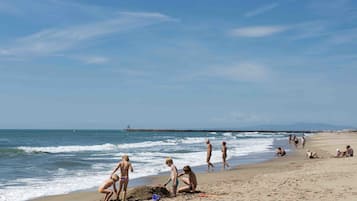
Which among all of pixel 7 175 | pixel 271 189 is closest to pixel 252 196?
pixel 271 189

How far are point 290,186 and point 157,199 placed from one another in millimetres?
3647

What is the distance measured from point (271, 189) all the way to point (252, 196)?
117 centimetres

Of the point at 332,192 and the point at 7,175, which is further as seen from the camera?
the point at 7,175

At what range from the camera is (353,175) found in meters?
13.9

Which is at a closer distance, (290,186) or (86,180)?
(290,186)

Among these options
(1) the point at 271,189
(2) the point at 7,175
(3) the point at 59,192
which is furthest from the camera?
(2) the point at 7,175

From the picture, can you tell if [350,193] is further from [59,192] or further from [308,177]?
[59,192]

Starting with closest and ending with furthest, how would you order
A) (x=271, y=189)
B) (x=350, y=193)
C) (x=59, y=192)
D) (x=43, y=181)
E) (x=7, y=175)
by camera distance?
(x=350, y=193), (x=271, y=189), (x=59, y=192), (x=43, y=181), (x=7, y=175)

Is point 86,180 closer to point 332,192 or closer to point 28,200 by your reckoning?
point 28,200

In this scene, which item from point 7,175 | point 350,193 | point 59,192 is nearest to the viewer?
point 350,193

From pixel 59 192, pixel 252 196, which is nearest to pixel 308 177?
pixel 252 196

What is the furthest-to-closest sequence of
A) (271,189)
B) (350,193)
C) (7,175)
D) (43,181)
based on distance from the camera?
(7,175) < (43,181) < (271,189) < (350,193)

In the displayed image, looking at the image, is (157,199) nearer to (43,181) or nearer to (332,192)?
(332,192)

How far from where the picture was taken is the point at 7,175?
60.7ft
